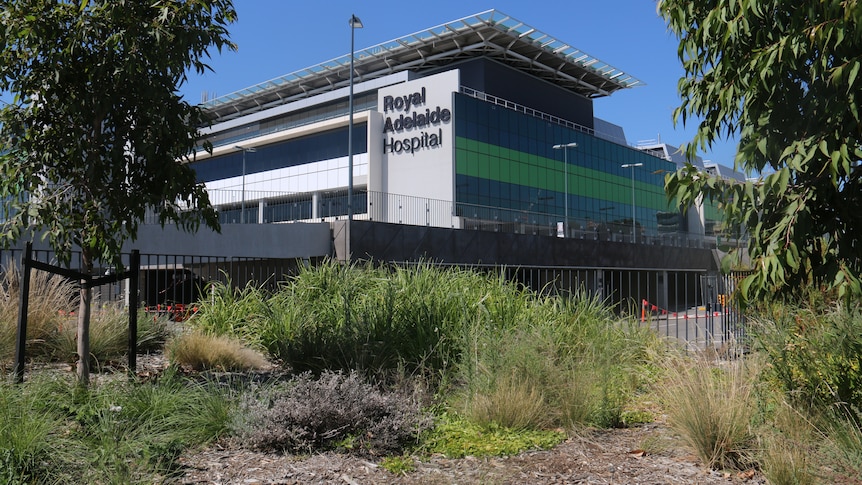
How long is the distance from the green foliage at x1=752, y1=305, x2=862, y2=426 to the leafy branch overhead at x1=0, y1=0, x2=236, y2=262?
18.9 ft

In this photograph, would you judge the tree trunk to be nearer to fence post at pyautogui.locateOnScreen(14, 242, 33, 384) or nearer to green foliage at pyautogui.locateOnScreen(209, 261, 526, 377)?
fence post at pyautogui.locateOnScreen(14, 242, 33, 384)

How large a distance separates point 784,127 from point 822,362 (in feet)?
8.17

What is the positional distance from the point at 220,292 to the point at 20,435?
7325 mm

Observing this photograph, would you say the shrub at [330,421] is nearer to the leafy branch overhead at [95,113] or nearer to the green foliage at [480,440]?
the green foliage at [480,440]

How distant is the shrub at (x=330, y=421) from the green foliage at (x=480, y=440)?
0.19m

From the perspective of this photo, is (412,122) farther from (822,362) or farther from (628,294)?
(822,362)

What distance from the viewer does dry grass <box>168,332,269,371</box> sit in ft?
29.5

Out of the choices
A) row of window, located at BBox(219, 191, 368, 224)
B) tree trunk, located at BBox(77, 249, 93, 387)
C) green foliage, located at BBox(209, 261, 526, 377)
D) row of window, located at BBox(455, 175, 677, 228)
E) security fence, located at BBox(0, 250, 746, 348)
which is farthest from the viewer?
row of window, located at BBox(455, 175, 677, 228)

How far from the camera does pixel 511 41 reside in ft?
184

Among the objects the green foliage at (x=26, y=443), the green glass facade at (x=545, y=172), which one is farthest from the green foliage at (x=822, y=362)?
the green glass facade at (x=545, y=172)

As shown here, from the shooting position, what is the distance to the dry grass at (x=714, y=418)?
17.5 feet

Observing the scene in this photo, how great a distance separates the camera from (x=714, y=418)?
213 inches

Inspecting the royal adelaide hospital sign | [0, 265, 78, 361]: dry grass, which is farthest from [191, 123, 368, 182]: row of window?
[0, 265, 78, 361]: dry grass

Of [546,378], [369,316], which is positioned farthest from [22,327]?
[546,378]
